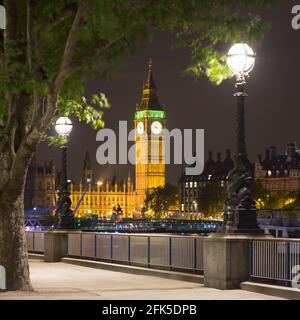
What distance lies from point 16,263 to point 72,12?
17.1ft

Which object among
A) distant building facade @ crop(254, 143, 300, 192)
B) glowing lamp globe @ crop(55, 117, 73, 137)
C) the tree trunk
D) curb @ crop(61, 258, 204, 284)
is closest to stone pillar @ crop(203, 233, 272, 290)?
curb @ crop(61, 258, 204, 284)

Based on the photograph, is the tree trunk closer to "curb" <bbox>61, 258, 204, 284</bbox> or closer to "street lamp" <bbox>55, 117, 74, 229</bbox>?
"curb" <bbox>61, 258, 204, 284</bbox>

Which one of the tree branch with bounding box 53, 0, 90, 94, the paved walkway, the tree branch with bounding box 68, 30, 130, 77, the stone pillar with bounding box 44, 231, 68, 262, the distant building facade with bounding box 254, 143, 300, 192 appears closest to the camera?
the tree branch with bounding box 53, 0, 90, 94

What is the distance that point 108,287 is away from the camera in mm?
19500

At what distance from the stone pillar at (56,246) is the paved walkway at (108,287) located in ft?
13.8

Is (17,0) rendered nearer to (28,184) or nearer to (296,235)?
(296,235)

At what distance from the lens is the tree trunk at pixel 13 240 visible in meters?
17.7

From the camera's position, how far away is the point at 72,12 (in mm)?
16641

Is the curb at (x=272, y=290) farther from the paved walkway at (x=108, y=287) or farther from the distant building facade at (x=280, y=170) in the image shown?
the distant building facade at (x=280, y=170)

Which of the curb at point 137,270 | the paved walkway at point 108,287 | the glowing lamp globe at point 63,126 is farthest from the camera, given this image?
the glowing lamp globe at point 63,126

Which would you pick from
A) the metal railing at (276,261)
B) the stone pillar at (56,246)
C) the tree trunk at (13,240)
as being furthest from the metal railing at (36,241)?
the metal railing at (276,261)

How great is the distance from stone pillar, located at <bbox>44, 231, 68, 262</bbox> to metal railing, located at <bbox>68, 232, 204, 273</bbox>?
7.0 inches

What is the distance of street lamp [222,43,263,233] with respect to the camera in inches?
721
